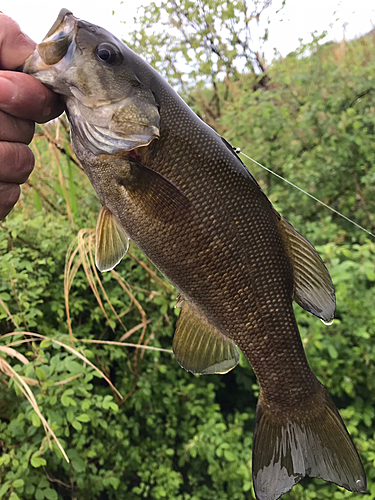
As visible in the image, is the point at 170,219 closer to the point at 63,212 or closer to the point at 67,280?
the point at 67,280

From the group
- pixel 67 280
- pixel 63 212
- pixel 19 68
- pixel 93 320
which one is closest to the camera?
pixel 19 68

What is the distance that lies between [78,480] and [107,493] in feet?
1.13

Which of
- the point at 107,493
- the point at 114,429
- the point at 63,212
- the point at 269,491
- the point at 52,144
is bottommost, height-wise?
the point at 107,493

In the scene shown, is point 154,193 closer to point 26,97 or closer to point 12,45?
point 26,97

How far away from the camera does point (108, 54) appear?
0.74 meters

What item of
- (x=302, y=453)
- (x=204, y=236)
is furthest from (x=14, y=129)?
(x=302, y=453)

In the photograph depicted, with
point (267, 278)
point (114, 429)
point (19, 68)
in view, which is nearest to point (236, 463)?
point (114, 429)

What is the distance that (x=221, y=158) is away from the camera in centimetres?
76

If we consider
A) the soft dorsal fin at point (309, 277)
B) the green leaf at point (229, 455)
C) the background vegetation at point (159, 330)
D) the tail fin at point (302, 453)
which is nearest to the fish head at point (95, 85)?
the soft dorsal fin at point (309, 277)

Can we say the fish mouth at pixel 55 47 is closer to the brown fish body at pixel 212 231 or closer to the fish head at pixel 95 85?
the fish head at pixel 95 85

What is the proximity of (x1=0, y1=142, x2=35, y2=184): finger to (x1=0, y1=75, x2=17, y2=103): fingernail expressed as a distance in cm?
10

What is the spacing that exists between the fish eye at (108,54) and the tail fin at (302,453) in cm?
84

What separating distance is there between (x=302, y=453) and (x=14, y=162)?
90 centimetres

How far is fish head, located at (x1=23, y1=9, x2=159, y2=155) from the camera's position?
0.71 m
